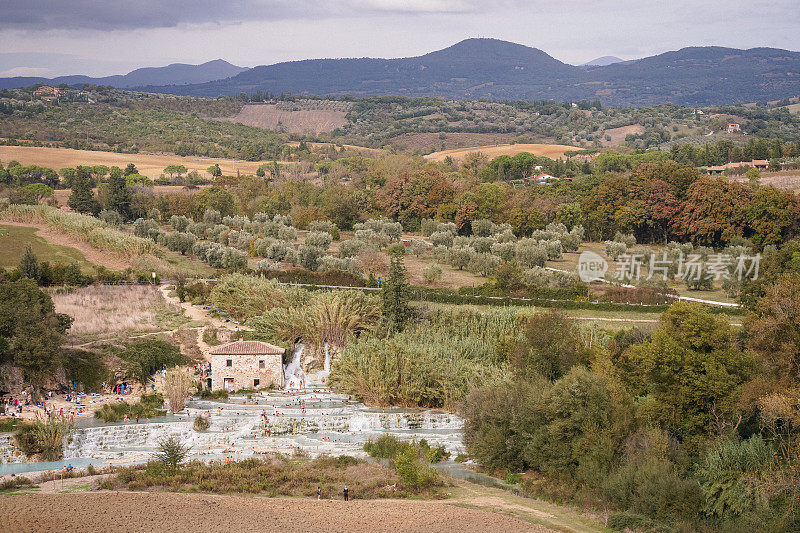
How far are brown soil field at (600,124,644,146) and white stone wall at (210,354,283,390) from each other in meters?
141

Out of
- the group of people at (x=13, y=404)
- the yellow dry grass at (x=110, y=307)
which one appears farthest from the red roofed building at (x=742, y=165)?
the group of people at (x=13, y=404)

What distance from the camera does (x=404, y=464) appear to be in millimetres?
26578

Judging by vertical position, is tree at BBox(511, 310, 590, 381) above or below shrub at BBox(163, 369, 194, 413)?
above

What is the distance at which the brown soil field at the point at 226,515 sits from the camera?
22219 mm

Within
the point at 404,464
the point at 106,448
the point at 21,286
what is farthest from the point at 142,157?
the point at 404,464

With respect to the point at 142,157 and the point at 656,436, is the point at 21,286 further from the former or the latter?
the point at 142,157

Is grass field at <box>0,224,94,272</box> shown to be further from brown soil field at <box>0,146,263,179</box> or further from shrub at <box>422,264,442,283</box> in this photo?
brown soil field at <box>0,146,263,179</box>

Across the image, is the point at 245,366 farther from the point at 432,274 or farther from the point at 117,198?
the point at 117,198

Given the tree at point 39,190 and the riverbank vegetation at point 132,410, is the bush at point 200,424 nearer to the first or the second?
the riverbank vegetation at point 132,410

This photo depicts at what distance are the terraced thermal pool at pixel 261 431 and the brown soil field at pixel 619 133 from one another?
468ft

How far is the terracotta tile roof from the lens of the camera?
3797 cm

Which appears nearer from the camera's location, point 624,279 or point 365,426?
point 365,426

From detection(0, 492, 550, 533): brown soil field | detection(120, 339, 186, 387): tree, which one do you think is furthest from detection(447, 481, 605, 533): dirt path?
detection(120, 339, 186, 387): tree

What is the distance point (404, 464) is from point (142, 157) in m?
98.3
